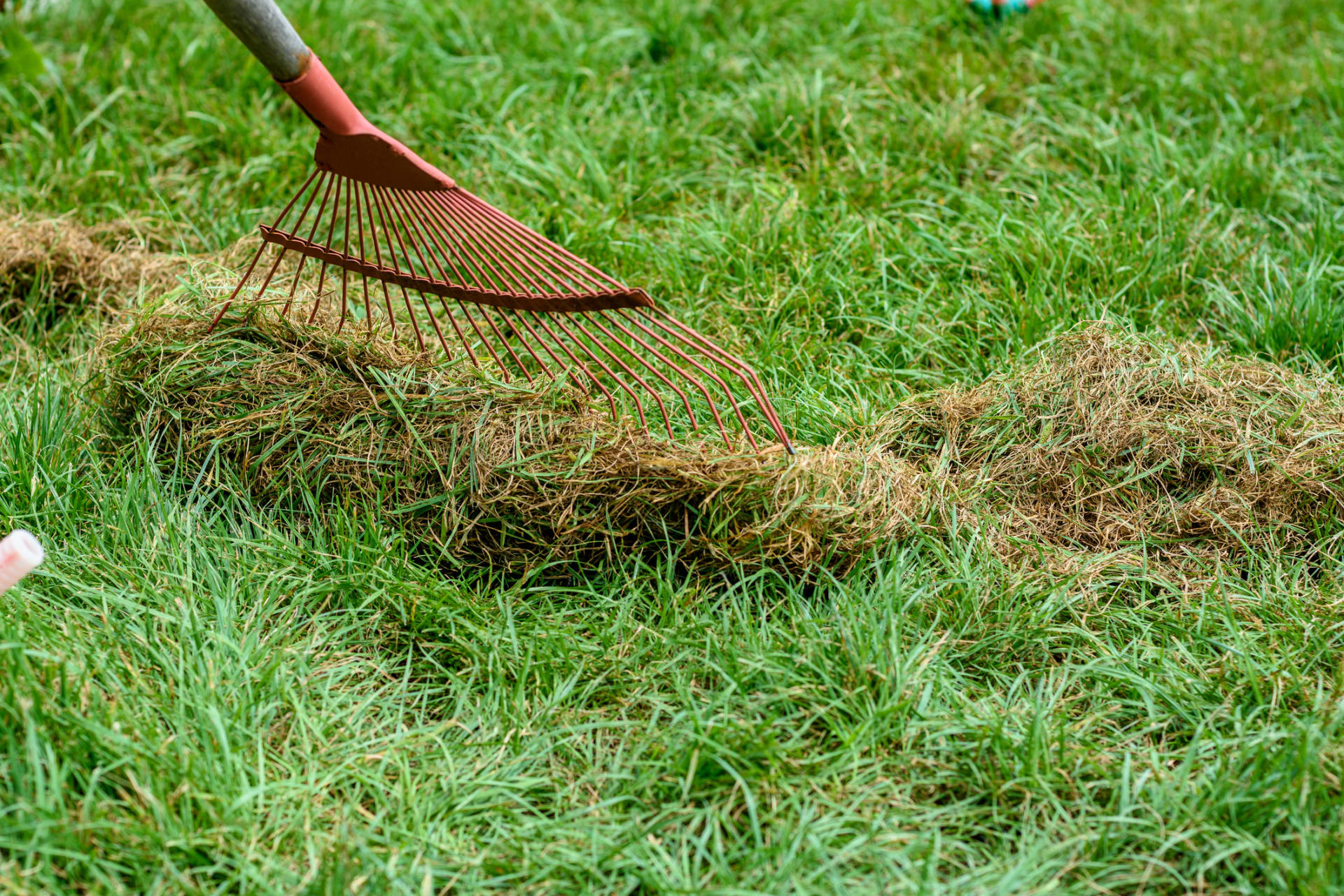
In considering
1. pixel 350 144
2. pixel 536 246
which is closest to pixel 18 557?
pixel 350 144

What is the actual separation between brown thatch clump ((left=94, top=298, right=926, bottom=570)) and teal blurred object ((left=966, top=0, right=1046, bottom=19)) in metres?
2.26

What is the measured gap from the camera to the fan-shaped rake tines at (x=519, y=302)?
2.49 m

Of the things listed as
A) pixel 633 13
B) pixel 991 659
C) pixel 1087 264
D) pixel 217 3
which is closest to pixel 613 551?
pixel 991 659

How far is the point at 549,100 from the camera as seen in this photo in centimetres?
397

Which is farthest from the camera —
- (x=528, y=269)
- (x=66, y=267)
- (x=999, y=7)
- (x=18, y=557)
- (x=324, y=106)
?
(x=999, y=7)

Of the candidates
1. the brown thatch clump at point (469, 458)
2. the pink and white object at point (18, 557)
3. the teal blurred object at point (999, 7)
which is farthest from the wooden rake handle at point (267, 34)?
the teal blurred object at point (999, 7)

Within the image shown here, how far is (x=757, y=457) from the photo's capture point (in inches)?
94.6

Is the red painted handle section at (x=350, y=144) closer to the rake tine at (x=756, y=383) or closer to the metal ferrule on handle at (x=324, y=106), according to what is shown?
the metal ferrule on handle at (x=324, y=106)

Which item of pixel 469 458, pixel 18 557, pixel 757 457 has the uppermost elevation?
pixel 18 557

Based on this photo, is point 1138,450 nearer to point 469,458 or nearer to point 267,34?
point 469,458

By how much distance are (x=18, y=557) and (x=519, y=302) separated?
1064mm

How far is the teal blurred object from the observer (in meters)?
4.20

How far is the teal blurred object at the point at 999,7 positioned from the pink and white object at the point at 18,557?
11.6 ft

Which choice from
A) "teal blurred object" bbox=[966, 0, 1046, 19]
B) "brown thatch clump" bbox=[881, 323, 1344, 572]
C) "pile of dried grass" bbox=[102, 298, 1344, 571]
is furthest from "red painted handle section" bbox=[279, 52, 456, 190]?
"teal blurred object" bbox=[966, 0, 1046, 19]
